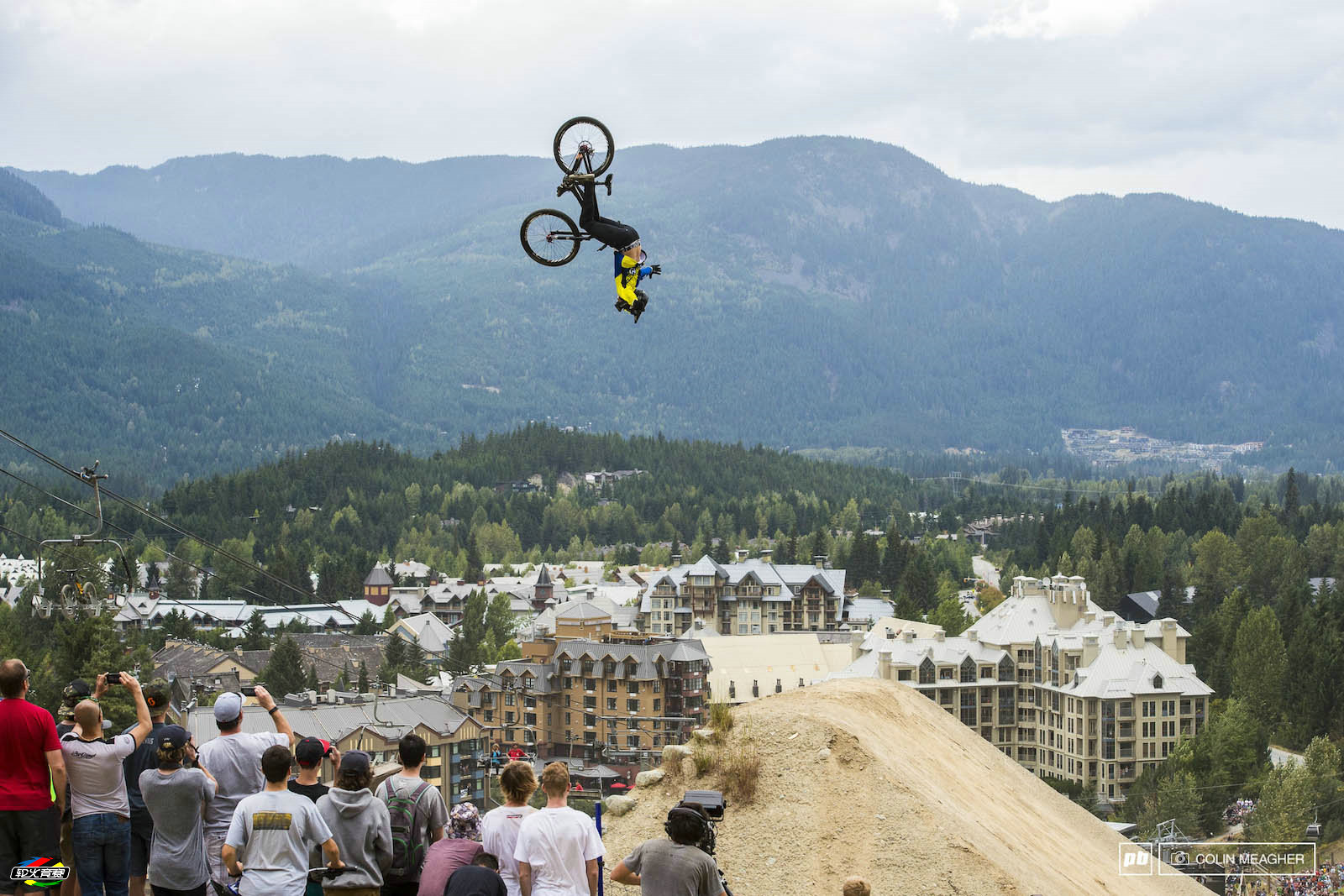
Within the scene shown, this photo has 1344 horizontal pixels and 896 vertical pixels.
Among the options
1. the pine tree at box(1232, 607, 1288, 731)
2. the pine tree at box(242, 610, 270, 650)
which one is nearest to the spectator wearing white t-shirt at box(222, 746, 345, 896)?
the pine tree at box(1232, 607, 1288, 731)

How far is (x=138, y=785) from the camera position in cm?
1334

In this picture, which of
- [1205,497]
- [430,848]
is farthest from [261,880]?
[1205,497]

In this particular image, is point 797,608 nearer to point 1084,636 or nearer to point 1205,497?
point 1084,636

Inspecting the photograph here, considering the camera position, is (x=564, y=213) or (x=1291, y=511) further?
(x=1291, y=511)

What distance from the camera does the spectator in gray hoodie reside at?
39.9ft

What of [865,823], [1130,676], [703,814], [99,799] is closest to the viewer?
[703,814]

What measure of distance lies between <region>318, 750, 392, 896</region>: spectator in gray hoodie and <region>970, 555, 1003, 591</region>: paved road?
400 ft

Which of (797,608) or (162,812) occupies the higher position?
(162,812)

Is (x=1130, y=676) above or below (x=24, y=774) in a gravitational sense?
below

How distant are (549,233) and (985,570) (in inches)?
5350

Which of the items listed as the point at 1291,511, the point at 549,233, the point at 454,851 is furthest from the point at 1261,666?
the point at 1291,511

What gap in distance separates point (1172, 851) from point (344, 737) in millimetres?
26605

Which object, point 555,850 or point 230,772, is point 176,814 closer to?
point 230,772

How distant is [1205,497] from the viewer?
466ft
